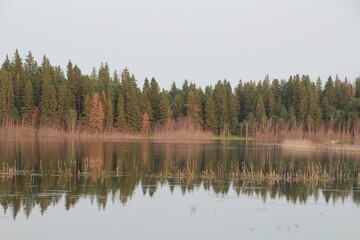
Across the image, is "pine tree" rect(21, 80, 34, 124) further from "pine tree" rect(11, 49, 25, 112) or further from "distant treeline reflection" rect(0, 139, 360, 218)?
"distant treeline reflection" rect(0, 139, 360, 218)

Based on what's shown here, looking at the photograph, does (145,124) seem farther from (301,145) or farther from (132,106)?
(301,145)

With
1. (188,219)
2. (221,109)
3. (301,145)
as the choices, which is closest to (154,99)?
(221,109)

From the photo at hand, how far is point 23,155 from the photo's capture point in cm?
4147

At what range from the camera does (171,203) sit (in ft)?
75.0

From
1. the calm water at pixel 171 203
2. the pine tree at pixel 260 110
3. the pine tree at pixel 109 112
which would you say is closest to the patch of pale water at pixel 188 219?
the calm water at pixel 171 203

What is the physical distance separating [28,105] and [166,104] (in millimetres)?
23417

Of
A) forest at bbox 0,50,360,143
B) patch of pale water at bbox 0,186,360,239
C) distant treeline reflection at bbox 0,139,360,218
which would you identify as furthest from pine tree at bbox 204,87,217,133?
patch of pale water at bbox 0,186,360,239

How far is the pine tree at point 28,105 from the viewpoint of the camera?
86.9m

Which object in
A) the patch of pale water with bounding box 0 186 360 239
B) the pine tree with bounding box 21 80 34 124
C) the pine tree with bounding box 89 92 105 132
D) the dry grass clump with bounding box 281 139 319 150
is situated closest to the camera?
the patch of pale water with bounding box 0 186 360 239

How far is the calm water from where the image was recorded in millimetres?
18094

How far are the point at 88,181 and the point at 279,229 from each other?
40.2 ft

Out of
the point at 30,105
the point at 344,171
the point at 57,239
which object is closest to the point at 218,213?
the point at 57,239

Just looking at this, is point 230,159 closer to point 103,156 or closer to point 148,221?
point 103,156

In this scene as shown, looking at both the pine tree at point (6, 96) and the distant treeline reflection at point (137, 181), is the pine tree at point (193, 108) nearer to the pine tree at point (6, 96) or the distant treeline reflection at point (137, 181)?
the pine tree at point (6, 96)
